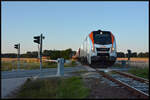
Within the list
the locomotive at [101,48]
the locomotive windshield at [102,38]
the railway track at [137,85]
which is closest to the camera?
the railway track at [137,85]

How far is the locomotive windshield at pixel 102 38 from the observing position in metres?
22.7

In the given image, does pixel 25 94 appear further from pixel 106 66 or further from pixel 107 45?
pixel 106 66

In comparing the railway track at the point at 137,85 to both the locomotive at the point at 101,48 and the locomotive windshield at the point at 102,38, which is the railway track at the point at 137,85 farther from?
the locomotive windshield at the point at 102,38

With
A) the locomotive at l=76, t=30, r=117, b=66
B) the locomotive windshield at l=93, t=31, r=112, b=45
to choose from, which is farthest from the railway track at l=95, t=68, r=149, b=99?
the locomotive windshield at l=93, t=31, r=112, b=45

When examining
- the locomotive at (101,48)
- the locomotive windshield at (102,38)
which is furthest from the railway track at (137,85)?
the locomotive windshield at (102,38)

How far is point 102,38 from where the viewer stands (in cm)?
2292

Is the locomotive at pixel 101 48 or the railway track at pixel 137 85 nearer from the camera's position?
the railway track at pixel 137 85

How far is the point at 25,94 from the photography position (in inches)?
293

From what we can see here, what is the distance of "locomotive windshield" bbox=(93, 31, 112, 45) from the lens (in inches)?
894

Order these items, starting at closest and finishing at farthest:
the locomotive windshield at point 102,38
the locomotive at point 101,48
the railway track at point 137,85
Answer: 1. the railway track at point 137,85
2. the locomotive at point 101,48
3. the locomotive windshield at point 102,38

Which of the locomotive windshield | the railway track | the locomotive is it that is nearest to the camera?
the railway track

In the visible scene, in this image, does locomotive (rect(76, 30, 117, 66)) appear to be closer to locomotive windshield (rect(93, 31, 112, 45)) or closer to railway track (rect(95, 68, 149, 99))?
locomotive windshield (rect(93, 31, 112, 45))

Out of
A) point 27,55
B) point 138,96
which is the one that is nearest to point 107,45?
point 138,96

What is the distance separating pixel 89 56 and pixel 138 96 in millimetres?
14869
